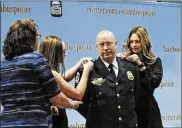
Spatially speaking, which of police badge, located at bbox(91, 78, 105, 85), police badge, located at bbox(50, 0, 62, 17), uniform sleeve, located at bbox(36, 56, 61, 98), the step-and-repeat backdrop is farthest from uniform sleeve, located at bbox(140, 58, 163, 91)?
police badge, located at bbox(50, 0, 62, 17)

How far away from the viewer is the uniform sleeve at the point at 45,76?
1820mm

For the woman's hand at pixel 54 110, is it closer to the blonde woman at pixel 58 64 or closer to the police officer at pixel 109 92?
the blonde woman at pixel 58 64

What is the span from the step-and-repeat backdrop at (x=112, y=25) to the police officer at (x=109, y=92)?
949 millimetres

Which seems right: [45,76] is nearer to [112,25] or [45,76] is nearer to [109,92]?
[109,92]

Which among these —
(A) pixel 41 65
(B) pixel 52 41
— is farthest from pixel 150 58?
(A) pixel 41 65

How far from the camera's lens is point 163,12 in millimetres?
3668

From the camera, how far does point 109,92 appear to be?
232cm

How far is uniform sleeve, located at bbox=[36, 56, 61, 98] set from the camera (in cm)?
182

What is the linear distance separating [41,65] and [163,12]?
82.5 inches

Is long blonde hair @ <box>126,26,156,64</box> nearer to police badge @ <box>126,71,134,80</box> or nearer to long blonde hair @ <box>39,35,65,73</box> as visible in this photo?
police badge @ <box>126,71,134,80</box>

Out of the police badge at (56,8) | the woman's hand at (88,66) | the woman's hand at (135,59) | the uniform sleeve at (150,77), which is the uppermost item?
the police badge at (56,8)

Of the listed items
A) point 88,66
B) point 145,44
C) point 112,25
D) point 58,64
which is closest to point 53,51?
point 58,64

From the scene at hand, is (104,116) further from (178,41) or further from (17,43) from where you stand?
(178,41)

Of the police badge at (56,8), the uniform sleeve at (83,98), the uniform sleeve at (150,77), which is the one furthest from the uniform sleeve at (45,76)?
the police badge at (56,8)
